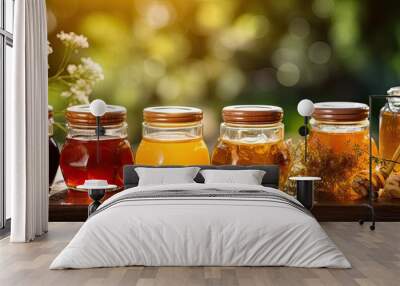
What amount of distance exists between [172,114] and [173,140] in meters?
0.22

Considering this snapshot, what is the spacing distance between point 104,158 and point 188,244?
6.65 feet

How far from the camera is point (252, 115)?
6.47 meters

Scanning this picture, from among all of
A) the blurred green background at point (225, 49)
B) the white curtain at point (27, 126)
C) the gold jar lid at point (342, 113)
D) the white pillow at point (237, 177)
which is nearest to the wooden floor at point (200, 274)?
the white curtain at point (27, 126)

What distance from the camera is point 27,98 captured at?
5.57m

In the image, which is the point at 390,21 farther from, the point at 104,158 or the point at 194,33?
the point at 104,158

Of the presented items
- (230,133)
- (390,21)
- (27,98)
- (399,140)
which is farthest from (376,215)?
(27,98)

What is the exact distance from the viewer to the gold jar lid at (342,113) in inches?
258

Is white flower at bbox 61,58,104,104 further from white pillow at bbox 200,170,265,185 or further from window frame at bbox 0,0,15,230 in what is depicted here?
white pillow at bbox 200,170,265,185

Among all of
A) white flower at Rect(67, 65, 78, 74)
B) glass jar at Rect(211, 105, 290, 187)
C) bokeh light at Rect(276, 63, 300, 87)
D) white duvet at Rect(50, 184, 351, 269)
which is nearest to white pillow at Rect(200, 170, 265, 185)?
glass jar at Rect(211, 105, 290, 187)

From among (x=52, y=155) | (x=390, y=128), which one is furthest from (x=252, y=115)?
(x=52, y=155)

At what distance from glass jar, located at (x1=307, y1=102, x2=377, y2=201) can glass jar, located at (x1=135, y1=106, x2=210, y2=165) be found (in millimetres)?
958

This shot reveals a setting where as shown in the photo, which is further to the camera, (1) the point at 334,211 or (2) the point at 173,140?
(2) the point at 173,140

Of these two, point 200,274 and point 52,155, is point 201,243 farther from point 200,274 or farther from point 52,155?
point 52,155

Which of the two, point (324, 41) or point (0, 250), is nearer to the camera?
point (0, 250)
